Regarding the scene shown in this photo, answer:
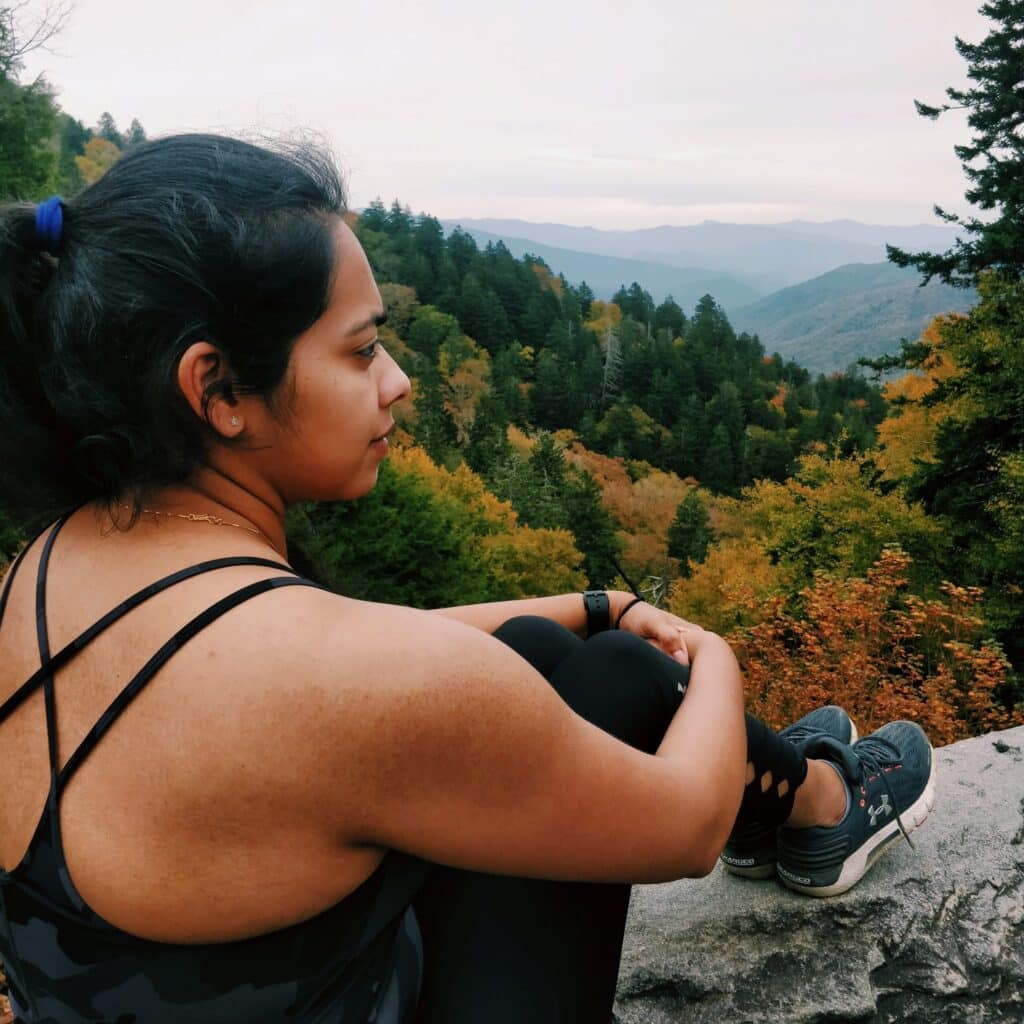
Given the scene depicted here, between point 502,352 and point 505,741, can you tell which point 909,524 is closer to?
point 505,741

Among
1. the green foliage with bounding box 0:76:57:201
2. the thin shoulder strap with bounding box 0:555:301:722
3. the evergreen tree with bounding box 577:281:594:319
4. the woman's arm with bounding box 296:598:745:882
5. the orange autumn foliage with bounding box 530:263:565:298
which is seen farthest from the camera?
the orange autumn foliage with bounding box 530:263:565:298

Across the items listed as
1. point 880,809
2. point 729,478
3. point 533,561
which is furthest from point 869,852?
point 729,478

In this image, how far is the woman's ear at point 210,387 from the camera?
3.82 feet

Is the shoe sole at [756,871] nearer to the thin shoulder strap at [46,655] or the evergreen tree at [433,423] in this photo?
the thin shoulder strap at [46,655]

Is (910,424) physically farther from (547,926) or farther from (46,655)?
(46,655)

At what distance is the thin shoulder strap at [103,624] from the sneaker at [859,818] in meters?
1.80

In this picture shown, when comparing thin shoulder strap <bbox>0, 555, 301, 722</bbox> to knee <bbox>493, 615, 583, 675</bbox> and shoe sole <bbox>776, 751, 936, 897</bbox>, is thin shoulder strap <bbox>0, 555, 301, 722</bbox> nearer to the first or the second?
knee <bbox>493, 615, 583, 675</bbox>

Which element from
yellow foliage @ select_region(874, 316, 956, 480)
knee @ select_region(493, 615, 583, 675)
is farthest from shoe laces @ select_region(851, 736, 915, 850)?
yellow foliage @ select_region(874, 316, 956, 480)

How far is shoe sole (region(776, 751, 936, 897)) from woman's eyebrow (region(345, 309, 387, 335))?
190 cm

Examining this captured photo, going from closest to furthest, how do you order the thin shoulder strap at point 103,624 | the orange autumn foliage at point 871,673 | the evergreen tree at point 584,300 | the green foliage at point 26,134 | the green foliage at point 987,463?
the thin shoulder strap at point 103,624 → the orange autumn foliage at point 871,673 → the green foliage at point 987,463 → the green foliage at point 26,134 → the evergreen tree at point 584,300

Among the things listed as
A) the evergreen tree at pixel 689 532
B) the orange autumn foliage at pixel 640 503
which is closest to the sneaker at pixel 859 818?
the orange autumn foliage at pixel 640 503

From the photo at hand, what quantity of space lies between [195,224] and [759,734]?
1.58 m

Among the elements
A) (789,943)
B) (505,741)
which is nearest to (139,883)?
(505,741)

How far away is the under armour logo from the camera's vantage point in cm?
229
